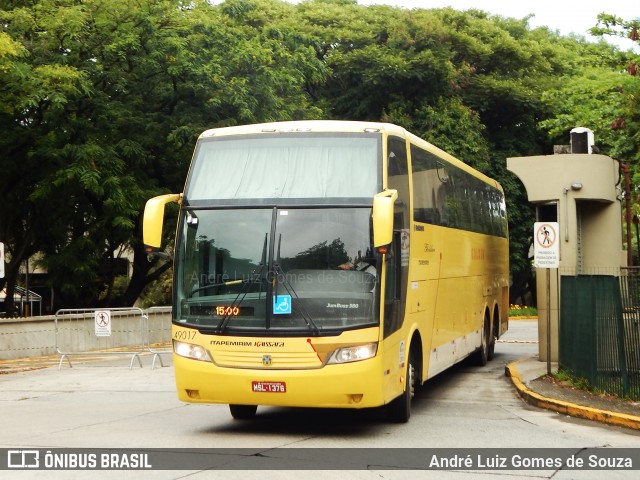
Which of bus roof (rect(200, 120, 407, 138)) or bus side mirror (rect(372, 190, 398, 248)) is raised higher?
bus roof (rect(200, 120, 407, 138))

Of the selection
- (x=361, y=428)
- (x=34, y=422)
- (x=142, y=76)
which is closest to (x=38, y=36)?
(x=142, y=76)

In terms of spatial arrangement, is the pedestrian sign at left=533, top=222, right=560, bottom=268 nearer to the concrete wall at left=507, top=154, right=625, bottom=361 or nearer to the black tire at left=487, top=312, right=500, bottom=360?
the concrete wall at left=507, top=154, right=625, bottom=361

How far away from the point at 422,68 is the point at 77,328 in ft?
66.0

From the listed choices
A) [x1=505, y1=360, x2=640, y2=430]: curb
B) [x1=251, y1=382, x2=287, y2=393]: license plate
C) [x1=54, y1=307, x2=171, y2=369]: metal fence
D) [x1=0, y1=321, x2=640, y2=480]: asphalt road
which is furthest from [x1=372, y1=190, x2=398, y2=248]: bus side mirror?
[x1=54, y1=307, x2=171, y2=369]: metal fence

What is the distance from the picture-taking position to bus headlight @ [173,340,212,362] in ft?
37.7

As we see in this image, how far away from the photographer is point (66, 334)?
27016 mm

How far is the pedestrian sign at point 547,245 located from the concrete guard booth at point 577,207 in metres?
1.88

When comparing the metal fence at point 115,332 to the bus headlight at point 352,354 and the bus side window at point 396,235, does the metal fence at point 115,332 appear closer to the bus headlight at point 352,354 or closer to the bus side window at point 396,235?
the bus side window at point 396,235

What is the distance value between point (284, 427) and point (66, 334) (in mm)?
16024

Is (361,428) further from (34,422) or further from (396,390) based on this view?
(34,422)

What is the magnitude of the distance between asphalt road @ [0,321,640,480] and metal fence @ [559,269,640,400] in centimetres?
117

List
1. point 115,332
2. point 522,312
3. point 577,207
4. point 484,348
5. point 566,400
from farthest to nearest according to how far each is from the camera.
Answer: point 522,312
point 115,332
point 484,348
point 577,207
point 566,400

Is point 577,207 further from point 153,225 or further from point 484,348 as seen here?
point 153,225

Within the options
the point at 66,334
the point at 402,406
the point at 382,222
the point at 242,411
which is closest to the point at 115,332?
the point at 66,334
